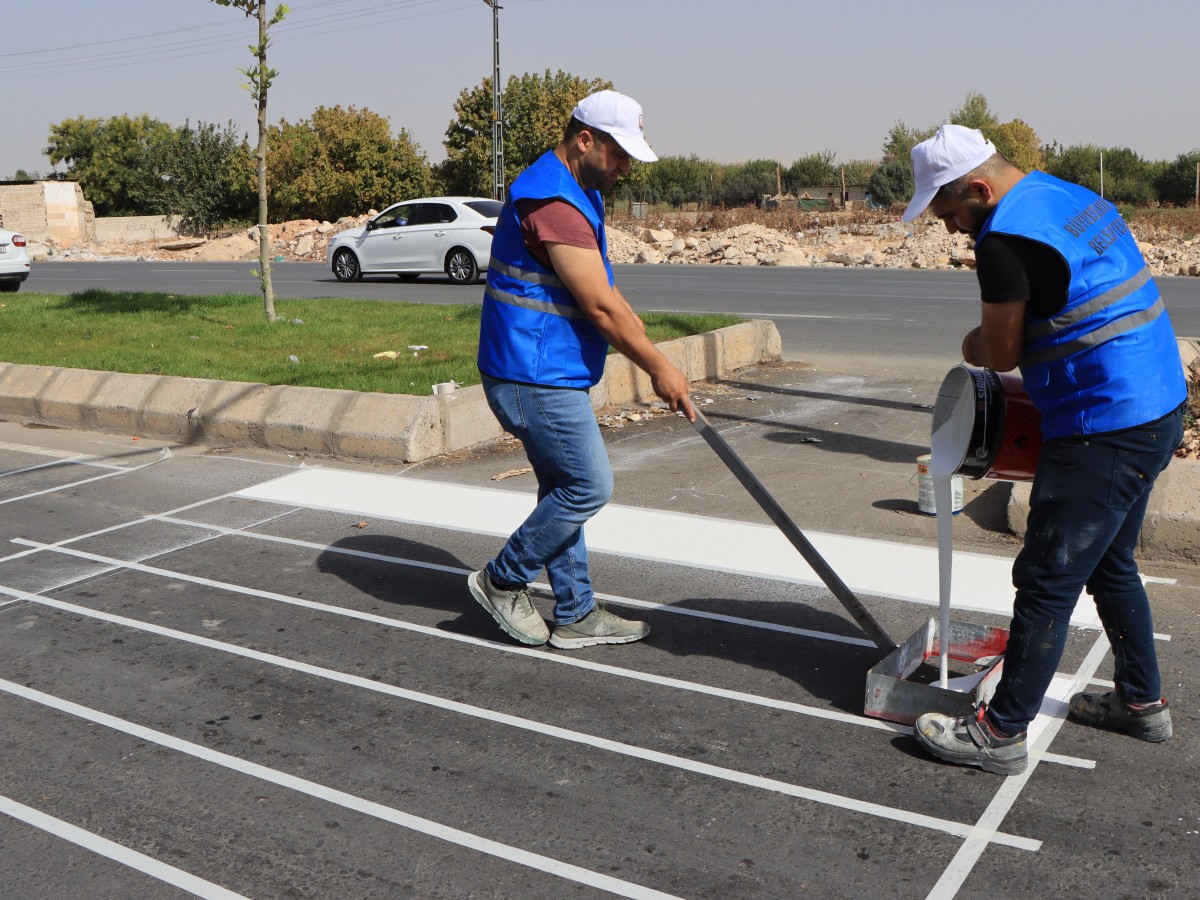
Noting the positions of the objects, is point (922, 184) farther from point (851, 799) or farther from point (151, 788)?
point (151, 788)

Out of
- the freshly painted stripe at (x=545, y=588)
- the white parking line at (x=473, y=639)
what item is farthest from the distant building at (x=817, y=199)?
the white parking line at (x=473, y=639)

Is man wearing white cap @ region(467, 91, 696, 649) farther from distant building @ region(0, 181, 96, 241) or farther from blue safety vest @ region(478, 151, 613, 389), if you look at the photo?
distant building @ region(0, 181, 96, 241)

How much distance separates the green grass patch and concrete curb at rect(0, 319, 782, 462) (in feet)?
1.32

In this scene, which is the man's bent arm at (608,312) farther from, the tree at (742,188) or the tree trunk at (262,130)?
the tree at (742,188)

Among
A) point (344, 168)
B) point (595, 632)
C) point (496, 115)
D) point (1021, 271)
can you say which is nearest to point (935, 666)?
point (595, 632)

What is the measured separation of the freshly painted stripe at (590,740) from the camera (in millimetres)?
3465

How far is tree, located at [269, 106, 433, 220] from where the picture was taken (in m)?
50.0

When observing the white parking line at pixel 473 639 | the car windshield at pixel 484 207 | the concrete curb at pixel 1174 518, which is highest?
the car windshield at pixel 484 207

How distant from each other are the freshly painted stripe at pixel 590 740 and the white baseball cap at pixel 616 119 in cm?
199

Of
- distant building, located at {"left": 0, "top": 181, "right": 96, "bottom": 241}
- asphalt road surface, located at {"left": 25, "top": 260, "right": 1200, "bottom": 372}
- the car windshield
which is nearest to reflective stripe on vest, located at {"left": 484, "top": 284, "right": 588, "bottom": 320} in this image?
asphalt road surface, located at {"left": 25, "top": 260, "right": 1200, "bottom": 372}

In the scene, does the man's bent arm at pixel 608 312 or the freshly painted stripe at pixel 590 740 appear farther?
the man's bent arm at pixel 608 312

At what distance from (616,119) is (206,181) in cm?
5505

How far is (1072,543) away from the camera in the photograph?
11.5 feet

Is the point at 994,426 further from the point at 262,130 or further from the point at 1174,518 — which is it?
the point at 262,130
